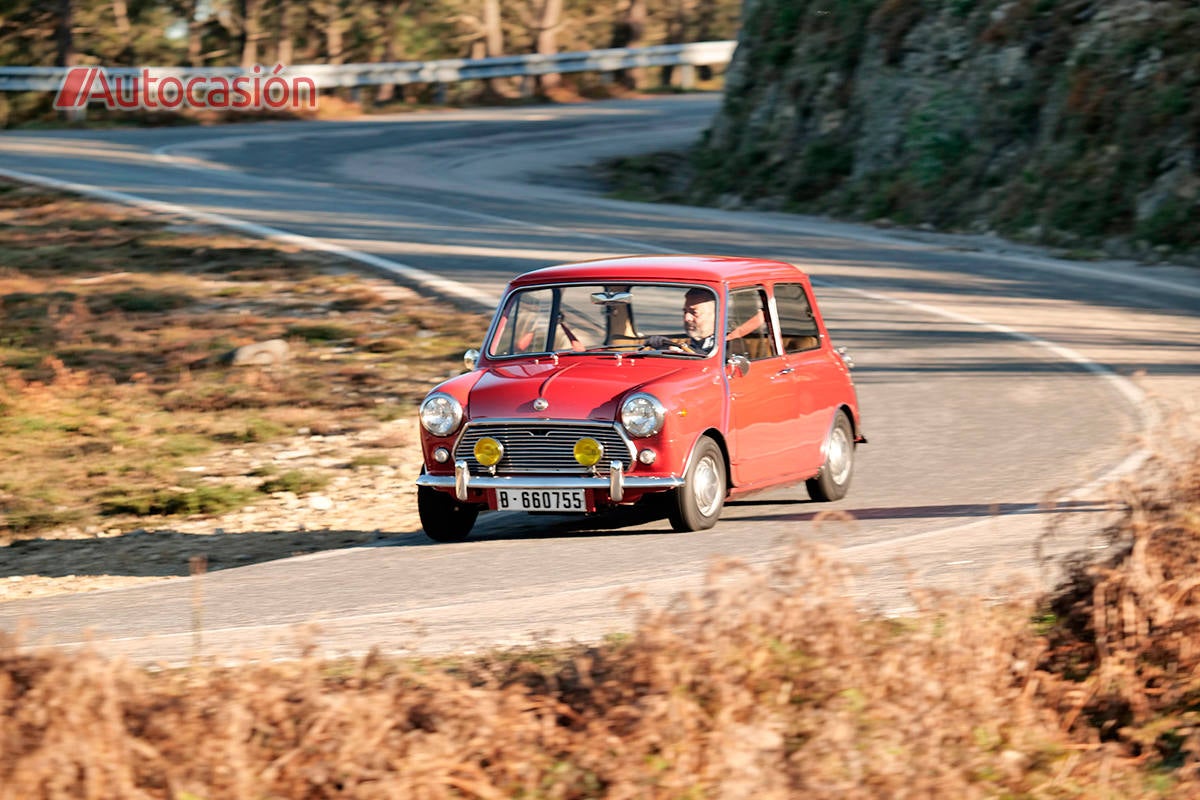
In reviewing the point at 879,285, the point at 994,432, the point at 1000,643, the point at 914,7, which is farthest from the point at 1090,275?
the point at 1000,643

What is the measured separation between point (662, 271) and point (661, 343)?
1.61 feet

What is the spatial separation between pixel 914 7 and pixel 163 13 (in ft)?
113

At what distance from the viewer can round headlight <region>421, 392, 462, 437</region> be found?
31.8ft

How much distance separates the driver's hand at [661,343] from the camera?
1023 cm

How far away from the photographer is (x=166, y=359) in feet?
54.1

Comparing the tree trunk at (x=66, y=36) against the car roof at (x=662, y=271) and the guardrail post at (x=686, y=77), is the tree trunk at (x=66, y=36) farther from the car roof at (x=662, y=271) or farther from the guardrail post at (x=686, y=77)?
the car roof at (x=662, y=271)

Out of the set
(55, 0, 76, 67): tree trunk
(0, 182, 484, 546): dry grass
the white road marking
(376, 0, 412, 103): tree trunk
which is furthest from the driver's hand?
(376, 0, 412, 103): tree trunk

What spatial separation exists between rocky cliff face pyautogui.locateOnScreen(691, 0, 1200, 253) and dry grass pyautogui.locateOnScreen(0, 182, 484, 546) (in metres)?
11.4

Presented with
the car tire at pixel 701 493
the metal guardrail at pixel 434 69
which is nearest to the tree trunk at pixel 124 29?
the metal guardrail at pixel 434 69

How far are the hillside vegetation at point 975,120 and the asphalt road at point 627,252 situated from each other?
147 centimetres

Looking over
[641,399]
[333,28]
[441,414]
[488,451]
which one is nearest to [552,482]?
[488,451]

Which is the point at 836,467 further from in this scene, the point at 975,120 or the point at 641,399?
the point at 975,120

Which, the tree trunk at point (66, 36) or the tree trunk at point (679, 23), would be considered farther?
the tree trunk at point (679, 23)

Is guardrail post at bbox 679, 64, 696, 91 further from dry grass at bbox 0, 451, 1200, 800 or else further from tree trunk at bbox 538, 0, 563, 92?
dry grass at bbox 0, 451, 1200, 800
